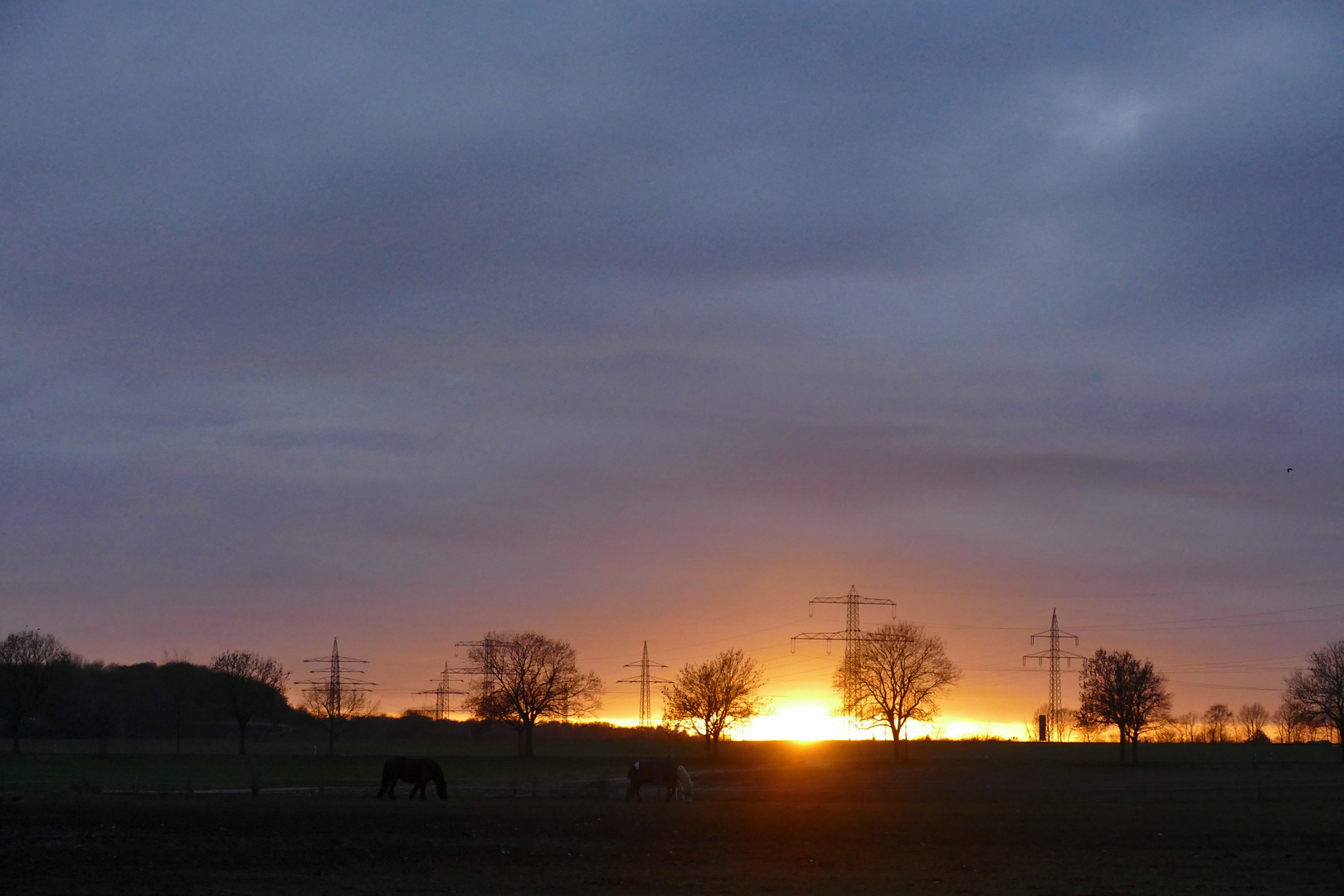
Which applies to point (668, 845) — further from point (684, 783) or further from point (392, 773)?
point (684, 783)

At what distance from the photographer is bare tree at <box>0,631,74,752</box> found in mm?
96125

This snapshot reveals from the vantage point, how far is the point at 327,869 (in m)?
23.4

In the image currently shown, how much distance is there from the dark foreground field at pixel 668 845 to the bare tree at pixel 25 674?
2582 inches

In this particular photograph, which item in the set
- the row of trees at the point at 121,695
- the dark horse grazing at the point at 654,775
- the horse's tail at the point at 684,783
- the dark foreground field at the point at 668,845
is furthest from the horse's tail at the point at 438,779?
the row of trees at the point at 121,695

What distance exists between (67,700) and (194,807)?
9590cm

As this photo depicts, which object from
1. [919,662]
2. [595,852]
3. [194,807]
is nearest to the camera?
[595,852]

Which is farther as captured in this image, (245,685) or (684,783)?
(245,685)

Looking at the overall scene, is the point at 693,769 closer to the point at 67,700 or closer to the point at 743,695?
the point at 743,695

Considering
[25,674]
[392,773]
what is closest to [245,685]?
[25,674]

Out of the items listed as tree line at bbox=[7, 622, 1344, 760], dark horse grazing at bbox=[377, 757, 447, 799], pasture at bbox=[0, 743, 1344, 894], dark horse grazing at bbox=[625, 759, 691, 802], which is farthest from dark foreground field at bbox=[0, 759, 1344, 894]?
tree line at bbox=[7, 622, 1344, 760]

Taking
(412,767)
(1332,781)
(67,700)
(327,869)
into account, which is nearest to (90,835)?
(327,869)

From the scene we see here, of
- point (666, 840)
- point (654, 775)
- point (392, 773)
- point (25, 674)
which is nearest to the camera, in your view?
point (666, 840)

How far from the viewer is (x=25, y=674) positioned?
10012cm

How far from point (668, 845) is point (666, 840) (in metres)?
0.85
